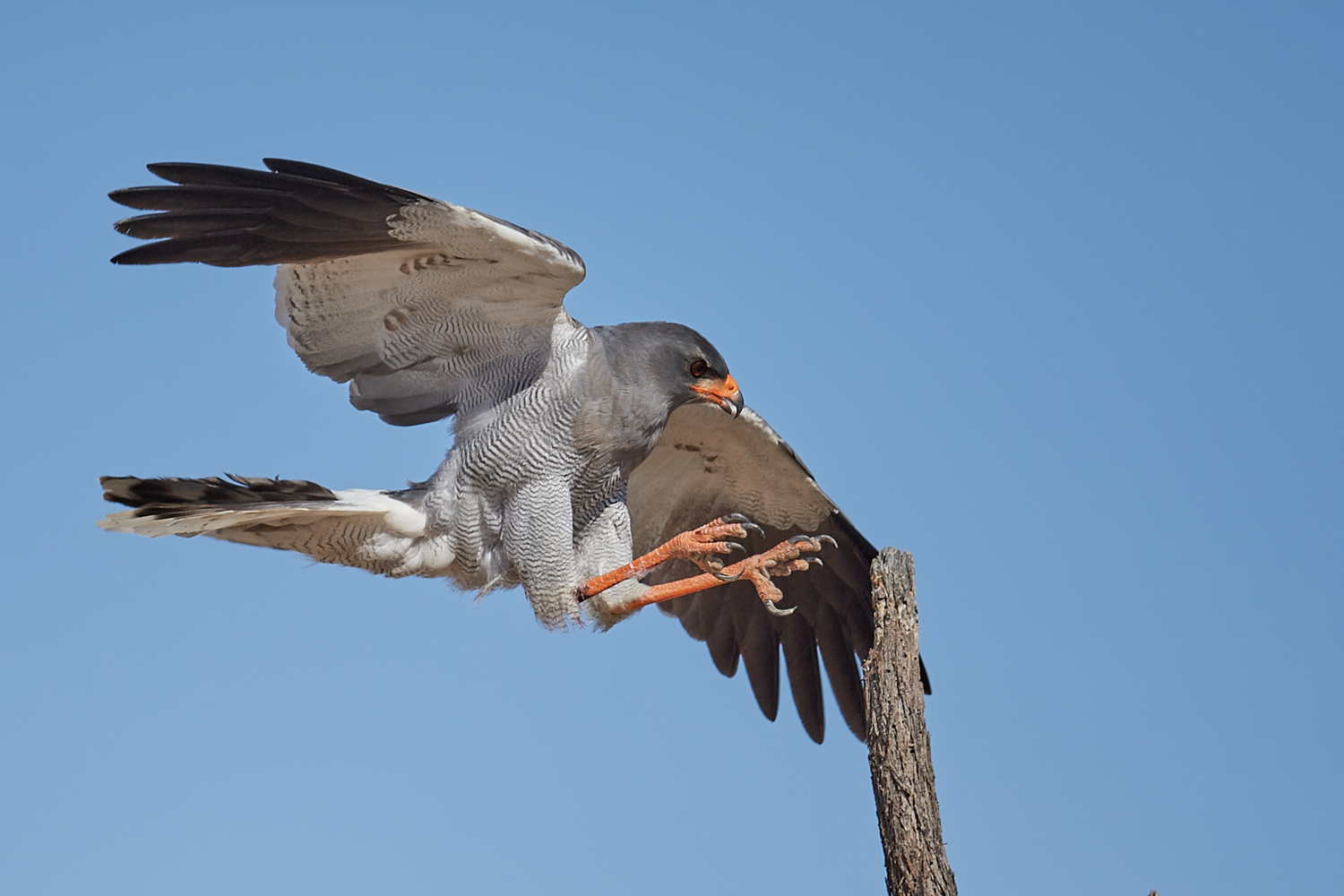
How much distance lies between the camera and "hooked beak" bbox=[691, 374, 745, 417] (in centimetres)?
742

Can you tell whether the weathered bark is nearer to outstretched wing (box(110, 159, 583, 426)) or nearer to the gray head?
the gray head

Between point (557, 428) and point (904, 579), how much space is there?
2368mm

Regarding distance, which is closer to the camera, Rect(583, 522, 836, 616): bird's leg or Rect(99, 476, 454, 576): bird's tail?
Rect(99, 476, 454, 576): bird's tail

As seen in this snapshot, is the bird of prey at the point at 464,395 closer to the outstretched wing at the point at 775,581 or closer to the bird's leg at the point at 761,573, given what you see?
the bird's leg at the point at 761,573

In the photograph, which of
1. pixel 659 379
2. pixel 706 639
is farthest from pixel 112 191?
pixel 706 639

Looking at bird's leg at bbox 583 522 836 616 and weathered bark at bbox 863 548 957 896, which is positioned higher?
bird's leg at bbox 583 522 836 616

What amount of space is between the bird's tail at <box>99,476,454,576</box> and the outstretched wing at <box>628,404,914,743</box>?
2.14 metres

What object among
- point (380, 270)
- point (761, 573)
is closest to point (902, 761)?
point (761, 573)

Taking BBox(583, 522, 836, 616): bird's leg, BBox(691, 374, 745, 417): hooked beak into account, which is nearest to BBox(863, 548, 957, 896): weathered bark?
BBox(583, 522, 836, 616): bird's leg

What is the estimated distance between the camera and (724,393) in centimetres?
745

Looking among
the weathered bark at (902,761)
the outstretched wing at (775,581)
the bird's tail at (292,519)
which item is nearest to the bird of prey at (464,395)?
the bird's tail at (292,519)

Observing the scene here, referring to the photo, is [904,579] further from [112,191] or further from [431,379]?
[112,191]

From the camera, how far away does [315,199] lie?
20.4ft

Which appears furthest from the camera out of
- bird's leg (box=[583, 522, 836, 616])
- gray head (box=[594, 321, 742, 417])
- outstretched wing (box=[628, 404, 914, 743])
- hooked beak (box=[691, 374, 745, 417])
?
outstretched wing (box=[628, 404, 914, 743])
